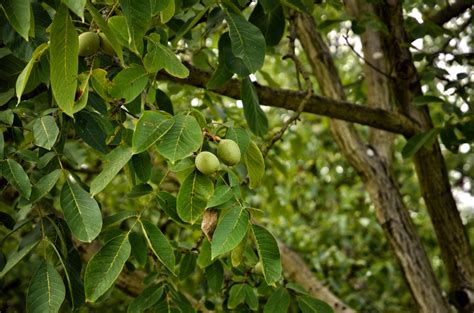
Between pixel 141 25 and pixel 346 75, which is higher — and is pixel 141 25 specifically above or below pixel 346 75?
above

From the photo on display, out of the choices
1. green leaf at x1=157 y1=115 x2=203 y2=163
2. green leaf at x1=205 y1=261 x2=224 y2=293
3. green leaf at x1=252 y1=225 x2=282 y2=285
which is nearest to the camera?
green leaf at x1=157 y1=115 x2=203 y2=163

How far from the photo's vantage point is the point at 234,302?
5.05ft

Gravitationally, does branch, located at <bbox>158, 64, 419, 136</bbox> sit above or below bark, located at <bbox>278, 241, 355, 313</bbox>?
above

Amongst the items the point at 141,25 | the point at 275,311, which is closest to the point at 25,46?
the point at 141,25

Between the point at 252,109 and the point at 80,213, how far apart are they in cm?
51

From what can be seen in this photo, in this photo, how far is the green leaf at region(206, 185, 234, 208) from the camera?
1.07m

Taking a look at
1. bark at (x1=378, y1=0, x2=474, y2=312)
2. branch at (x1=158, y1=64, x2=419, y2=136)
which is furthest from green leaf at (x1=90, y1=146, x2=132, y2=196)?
bark at (x1=378, y1=0, x2=474, y2=312)

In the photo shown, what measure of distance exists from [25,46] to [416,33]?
4.31 feet

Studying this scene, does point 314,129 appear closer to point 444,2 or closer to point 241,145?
point 444,2

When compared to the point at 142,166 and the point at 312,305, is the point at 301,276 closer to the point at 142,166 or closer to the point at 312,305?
the point at 312,305

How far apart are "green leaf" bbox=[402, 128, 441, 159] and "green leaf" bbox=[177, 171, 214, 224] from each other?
106 cm

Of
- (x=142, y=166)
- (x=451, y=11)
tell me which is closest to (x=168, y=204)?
(x=142, y=166)

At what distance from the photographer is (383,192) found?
2.36m

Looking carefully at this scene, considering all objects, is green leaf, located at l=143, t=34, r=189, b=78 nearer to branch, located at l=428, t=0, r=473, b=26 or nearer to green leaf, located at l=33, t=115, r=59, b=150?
green leaf, located at l=33, t=115, r=59, b=150
